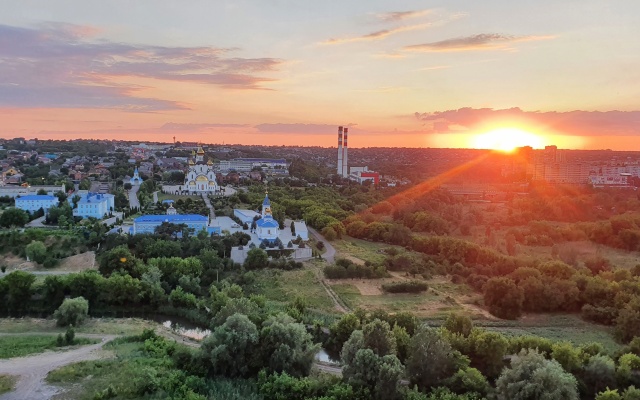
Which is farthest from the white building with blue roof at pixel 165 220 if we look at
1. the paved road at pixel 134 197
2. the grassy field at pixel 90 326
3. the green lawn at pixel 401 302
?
the green lawn at pixel 401 302

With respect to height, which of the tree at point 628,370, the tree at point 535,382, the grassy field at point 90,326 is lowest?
the grassy field at point 90,326

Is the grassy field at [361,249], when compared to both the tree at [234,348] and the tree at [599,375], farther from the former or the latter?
the tree at [599,375]

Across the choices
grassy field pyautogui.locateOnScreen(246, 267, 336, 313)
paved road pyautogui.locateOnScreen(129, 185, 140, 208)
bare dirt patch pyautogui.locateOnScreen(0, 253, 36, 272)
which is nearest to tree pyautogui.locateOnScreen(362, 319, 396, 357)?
grassy field pyautogui.locateOnScreen(246, 267, 336, 313)

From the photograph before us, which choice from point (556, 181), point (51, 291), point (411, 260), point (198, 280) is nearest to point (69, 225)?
point (51, 291)

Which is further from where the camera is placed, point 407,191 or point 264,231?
point 407,191

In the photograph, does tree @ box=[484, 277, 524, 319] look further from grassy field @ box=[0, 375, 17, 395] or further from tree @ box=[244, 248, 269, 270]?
grassy field @ box=[0, 375, 17, 395]

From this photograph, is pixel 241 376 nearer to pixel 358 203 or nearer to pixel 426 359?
pixel 426 359
